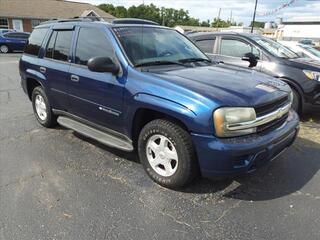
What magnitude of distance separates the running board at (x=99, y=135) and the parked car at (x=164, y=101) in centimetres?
1

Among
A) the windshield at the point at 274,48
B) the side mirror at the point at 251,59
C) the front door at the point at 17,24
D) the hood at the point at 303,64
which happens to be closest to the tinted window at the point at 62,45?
the side mirror at the point at 251,59

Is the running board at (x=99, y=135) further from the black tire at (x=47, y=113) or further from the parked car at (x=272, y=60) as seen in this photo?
the parked car at (x=272, y=60)

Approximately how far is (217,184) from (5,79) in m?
10.1

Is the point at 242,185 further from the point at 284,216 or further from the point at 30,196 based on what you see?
the point at 30,196

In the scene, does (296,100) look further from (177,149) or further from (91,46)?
(91,46)

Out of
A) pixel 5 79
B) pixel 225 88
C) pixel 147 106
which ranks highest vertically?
pixel 225 88

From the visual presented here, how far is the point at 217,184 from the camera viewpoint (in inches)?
148

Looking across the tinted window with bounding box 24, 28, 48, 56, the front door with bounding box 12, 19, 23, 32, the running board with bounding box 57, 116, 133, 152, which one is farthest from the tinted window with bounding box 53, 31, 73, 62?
the front door with bounding box 12, 19, 23, 32

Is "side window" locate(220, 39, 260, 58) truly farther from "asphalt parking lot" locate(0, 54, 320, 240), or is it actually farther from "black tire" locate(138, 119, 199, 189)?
"black tire" locate(138, 119, 199, 189)

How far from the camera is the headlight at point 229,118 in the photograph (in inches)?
121

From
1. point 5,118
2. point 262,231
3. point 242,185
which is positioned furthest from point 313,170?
point 5,118

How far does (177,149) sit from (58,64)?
2505mm

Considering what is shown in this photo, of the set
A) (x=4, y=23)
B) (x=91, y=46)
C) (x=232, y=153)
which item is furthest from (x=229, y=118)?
(x=4, y=23)

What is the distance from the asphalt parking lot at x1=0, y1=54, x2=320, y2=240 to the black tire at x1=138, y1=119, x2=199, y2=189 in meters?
0.13
